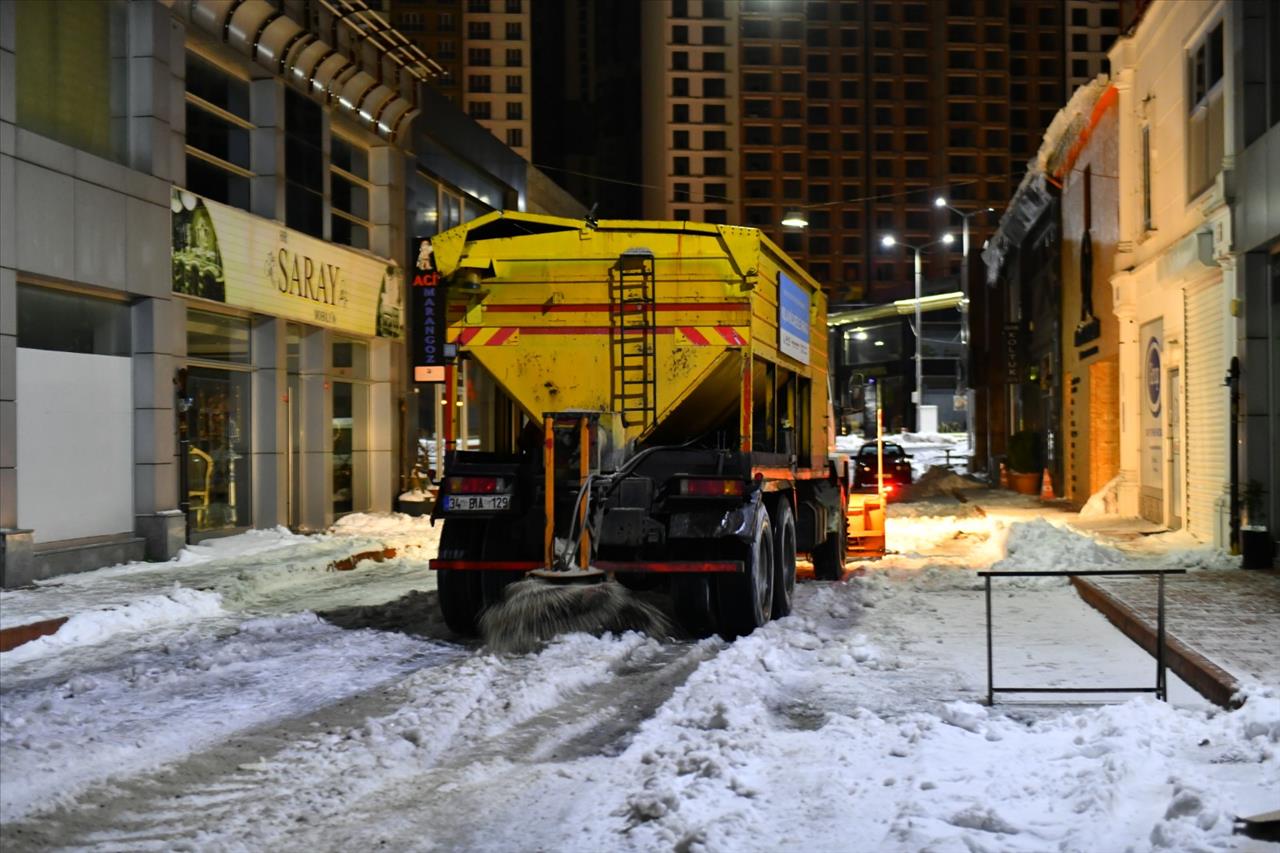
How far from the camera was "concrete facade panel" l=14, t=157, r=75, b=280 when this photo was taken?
13.6 m

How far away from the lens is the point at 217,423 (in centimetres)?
1859

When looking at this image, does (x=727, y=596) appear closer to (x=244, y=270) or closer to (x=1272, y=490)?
(x=1272, y=490)

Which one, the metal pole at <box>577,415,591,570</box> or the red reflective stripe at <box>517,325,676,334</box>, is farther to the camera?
the red reflective stripe at <box>517,325,676,334</box>

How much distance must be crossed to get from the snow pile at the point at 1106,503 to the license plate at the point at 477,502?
53.8ft

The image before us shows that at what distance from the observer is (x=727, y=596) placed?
9852 mm

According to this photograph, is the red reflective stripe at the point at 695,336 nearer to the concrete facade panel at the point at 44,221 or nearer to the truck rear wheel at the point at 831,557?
the truck rear wheel at the point at 831,557

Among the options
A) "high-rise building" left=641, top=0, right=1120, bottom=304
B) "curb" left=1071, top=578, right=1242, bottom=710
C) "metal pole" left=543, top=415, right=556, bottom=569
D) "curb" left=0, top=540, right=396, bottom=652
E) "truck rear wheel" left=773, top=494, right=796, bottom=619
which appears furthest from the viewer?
"high-rise building" left=641, top=0, right=1120, bottom=304

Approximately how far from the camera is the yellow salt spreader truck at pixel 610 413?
9742mm

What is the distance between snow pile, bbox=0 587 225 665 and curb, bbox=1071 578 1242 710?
8.15 meters

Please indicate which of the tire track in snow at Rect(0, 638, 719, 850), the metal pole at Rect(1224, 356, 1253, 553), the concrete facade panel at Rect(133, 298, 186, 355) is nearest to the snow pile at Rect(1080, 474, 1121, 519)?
the metal pole at Rect(1224, 356, 1253, 553)

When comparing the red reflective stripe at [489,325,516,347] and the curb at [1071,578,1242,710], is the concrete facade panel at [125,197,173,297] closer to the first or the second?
the red reflective stripe at [489,325,516,347]

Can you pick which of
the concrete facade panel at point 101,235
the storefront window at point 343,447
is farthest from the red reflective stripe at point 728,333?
the storefront window at point 343,447

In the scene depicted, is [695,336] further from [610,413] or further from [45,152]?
[45,152]

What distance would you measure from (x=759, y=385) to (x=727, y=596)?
90.9 inches
